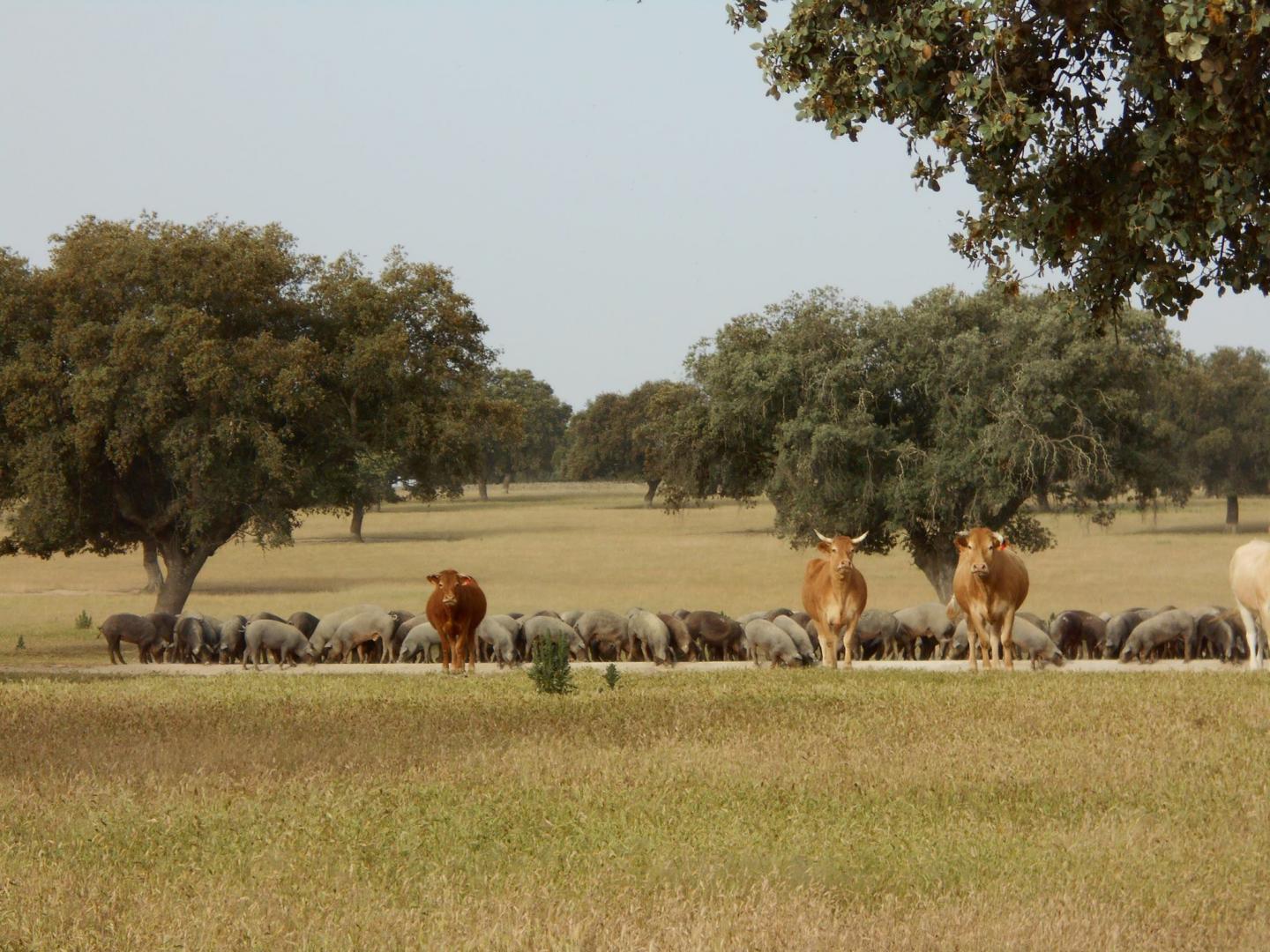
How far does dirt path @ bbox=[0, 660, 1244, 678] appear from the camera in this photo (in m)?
21.8

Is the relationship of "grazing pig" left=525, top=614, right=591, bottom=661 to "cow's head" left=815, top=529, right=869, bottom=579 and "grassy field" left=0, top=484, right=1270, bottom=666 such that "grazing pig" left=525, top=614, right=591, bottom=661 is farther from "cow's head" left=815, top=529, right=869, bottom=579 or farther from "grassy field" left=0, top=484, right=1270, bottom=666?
"grassy field" left=0, top=484, right=1270, bottom=666

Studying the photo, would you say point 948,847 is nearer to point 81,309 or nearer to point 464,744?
point 464,744

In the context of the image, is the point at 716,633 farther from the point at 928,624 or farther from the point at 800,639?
the point at 928,624

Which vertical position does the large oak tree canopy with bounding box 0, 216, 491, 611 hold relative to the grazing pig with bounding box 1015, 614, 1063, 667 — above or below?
above

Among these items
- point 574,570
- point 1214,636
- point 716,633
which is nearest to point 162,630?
point 716,633

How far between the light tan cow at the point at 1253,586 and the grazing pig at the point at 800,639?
631 cm

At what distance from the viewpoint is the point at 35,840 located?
8.74 metres

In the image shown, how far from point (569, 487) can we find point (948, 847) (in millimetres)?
147047

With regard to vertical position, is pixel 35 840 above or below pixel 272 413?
below

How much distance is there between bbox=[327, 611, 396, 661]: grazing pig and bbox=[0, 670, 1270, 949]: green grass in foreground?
1137cm

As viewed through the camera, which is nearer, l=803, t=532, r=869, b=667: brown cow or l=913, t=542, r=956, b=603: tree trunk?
l=803, t=532, r=869, b=667: brown cow

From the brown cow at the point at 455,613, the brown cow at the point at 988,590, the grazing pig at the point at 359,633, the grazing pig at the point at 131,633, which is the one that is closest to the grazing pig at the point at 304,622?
the grazing pig at the point at 359,633

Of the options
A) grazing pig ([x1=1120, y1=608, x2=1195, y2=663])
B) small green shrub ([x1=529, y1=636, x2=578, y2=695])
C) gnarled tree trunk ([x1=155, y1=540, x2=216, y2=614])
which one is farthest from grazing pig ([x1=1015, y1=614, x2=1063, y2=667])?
gnarled tree trunk ([x1=155, y1=540, x2=216, y2=614])

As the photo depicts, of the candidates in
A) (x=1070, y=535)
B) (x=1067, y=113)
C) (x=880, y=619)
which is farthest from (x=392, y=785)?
(x=1070, y=535)
